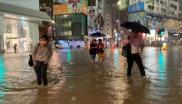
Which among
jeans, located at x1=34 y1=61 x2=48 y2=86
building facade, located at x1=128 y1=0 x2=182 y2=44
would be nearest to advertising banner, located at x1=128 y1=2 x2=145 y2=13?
building facade, located at x1=128 y1=0 x2=182 y2=44

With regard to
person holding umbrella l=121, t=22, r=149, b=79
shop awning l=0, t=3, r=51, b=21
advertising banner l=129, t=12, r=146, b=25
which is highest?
advertising banner l=129, t=12, r=146, b=25

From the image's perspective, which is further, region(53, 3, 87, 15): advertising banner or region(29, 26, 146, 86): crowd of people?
region(53, 3, 87, 15): advertising banner

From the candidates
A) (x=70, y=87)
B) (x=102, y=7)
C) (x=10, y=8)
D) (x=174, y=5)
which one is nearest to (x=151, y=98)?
(x=70, y=87)

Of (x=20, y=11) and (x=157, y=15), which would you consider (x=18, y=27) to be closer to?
(x=20, y=11)

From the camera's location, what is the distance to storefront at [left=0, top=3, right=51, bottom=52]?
182 ft

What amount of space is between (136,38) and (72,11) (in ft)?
304

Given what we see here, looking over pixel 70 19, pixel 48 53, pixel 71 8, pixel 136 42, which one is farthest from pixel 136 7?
pixel 48 53

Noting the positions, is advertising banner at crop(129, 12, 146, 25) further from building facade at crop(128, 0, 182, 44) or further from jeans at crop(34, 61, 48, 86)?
jeans at crop(34, 61, 48, 86)

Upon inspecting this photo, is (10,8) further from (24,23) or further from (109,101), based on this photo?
(109,101)

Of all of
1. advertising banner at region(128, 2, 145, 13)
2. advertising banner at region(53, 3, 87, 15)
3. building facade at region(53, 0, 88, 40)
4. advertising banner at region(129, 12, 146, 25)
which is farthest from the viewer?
advertising banner at region(128, 2, 145, 13)

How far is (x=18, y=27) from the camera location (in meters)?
59.9

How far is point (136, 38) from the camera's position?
530 inches

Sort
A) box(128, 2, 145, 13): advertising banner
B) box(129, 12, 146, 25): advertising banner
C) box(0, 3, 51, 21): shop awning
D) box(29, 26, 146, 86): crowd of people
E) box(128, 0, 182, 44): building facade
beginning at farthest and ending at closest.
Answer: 1. box(128, 0, 182, 44): building facade
2. box(128, 2, 145, 13): advertising banner
3. box(129, 12, 146, 25): advertising banner
4. box(0, 3, 51, 21): shop awning
5. box(29, 26, 146, 86): crowd of people

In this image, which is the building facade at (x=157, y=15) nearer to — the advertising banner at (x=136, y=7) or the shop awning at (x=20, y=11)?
the advertising banner at (x=136, y=7)
